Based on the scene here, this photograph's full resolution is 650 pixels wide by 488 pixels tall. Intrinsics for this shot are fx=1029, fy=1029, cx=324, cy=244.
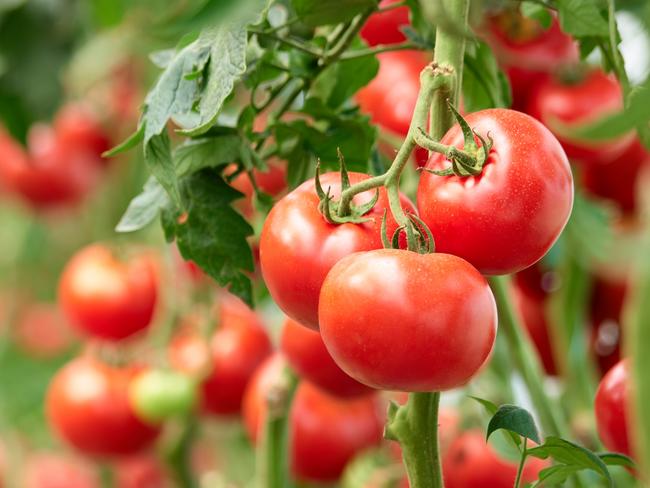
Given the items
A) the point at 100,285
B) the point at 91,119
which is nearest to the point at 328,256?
the point at 100,285

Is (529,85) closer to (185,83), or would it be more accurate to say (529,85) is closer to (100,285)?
(185,83)

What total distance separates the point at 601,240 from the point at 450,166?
53cm

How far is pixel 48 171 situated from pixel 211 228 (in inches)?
41.0

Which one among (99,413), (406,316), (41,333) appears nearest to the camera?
(406,316)

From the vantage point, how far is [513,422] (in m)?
0.51

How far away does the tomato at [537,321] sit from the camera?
1093 mm

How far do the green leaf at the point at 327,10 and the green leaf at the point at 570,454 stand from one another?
0.78 feet

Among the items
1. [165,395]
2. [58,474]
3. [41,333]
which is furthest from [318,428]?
[41,333]

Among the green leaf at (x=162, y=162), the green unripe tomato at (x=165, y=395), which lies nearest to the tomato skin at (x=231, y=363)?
the green unripe tomato at (x=165, y=395)

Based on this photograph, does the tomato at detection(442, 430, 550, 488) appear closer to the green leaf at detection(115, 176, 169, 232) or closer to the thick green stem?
the thick green stem

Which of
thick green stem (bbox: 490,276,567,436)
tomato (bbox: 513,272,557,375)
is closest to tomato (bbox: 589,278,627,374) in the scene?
tomato (bbox: 513,272,557,375)

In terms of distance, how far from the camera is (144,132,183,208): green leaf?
0.51 meters

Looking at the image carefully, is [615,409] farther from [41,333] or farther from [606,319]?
[41,333]

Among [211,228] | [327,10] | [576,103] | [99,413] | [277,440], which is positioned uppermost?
[327,10]
